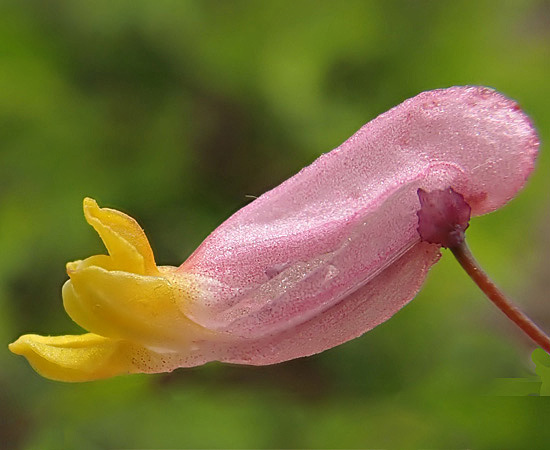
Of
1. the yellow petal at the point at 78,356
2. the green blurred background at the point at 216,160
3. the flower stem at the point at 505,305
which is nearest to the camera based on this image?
the flower stem at the point at 505,305

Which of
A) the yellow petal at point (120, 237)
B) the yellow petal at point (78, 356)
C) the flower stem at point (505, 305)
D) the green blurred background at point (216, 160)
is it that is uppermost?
the green blurred background at point (216, 160)

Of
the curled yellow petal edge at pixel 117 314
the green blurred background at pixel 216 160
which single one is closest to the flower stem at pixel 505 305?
the curled yellow petal edge at pixel 117 314

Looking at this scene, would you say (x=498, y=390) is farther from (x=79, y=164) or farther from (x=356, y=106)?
(x=79, y=164)

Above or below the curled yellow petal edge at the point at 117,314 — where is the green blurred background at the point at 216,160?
above

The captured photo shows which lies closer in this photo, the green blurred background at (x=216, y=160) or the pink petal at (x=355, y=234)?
the pink petal at (x=355, y=234)

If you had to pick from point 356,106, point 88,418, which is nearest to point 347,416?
point 88,418

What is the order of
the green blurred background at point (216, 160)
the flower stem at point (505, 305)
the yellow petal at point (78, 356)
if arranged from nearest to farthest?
the flower stem at point (505, 305)
the yellow petal at point (78, 356)
the green blurred background at point (216, 160)

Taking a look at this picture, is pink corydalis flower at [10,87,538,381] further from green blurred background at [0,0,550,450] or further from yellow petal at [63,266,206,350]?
green blurred background at [0,0,550,450]

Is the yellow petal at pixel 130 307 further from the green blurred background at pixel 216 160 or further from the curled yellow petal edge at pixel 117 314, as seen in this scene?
the green blurred background at pixel 216 160
